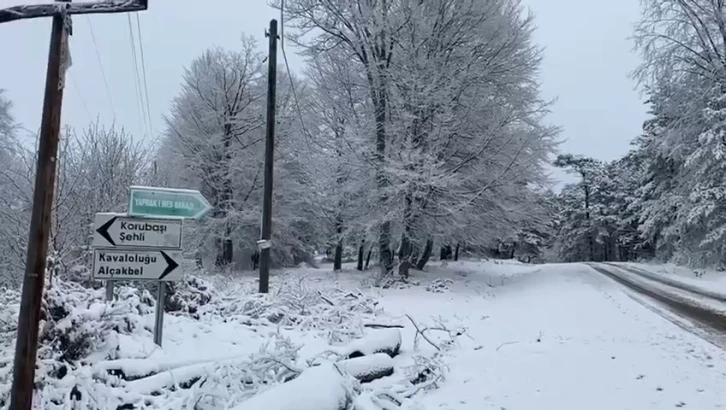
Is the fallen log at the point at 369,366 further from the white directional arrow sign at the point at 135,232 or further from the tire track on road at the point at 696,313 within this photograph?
the tire track on road at the point at 696,313

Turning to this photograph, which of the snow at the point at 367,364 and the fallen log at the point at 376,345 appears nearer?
the snow at the point at 367,364

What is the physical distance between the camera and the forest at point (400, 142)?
11.8m

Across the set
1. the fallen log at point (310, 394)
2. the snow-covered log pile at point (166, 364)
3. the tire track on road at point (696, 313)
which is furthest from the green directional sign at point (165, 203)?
the tire track on road at point (696, 313)

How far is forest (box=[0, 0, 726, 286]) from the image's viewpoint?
11.8m

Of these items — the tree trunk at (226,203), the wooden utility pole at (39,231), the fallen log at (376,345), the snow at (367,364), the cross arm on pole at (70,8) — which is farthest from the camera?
the tree trunk at (226,203)

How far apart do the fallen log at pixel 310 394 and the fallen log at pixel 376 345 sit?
201 centimetres

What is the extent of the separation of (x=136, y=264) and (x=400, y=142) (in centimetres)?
1051

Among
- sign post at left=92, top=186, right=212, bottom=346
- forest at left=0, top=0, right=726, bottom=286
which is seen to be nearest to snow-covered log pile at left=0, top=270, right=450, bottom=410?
sign post at left=92, top=186, right=212, bottom=346

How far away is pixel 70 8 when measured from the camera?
4.32 meters

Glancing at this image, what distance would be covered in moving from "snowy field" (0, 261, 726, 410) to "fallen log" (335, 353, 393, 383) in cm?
4

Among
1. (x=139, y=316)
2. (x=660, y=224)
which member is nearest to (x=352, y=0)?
(x=139, y=316)

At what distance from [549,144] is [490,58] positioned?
12.7ft

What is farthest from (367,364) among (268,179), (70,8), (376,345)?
(268,179)

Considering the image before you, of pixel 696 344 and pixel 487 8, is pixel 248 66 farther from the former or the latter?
pixel 696 344
